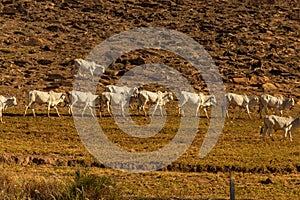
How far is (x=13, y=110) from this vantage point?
34.8m

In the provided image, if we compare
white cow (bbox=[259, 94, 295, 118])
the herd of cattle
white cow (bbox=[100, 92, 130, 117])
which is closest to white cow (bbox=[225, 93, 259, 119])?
the herd of cattle

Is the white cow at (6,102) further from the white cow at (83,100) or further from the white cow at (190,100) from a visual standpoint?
the white cow at (190,100)

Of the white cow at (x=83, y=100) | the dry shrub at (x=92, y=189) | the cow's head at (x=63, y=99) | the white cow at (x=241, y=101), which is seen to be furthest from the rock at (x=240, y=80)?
the dry shrub at (x=92, y=189)

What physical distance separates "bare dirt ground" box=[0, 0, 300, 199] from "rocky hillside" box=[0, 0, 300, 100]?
0.09m

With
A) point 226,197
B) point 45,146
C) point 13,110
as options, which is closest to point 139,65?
point 13,110

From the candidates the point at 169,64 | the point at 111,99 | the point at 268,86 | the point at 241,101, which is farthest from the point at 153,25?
the point at 111,99

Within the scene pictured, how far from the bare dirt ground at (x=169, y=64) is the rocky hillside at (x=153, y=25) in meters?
0.09

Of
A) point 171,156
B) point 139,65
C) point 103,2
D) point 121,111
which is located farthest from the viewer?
point 103,2

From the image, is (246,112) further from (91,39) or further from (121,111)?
(91,39)

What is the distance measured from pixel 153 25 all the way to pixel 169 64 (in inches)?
375

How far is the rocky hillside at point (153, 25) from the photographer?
152 ft

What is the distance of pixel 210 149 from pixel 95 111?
1082 cm

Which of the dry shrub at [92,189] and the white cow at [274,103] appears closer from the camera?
the dry shrub at [92,189]

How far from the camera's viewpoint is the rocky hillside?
46.4 meters
